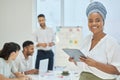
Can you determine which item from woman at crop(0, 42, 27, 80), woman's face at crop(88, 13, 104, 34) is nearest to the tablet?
woman's face at crop(88, 13, 104, 34)

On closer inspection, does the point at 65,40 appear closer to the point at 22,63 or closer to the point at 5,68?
the point at 22,63

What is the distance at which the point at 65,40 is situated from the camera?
4.60 m

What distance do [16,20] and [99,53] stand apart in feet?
13.4

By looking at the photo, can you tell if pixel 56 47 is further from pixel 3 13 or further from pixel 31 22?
pixel 3 13

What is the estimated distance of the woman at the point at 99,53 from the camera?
59.1 inches

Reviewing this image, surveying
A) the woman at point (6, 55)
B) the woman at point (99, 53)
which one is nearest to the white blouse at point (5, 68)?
the woman at point (6, 55)

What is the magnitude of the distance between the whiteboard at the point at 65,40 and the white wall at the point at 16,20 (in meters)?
0.96

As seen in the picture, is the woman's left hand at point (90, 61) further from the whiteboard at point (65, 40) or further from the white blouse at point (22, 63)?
the whiteboard at point (65, 40)

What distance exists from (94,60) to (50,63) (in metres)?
3.06

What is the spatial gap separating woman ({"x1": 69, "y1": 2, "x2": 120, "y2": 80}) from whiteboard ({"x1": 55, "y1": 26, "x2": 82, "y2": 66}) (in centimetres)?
287

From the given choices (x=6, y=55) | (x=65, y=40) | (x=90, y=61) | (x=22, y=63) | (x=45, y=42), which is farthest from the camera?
(x=65, y=40)

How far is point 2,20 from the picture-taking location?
540 centimetres

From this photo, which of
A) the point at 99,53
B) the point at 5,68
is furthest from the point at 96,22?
the point at 5,68

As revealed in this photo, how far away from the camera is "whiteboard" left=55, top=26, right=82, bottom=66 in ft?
15.0
